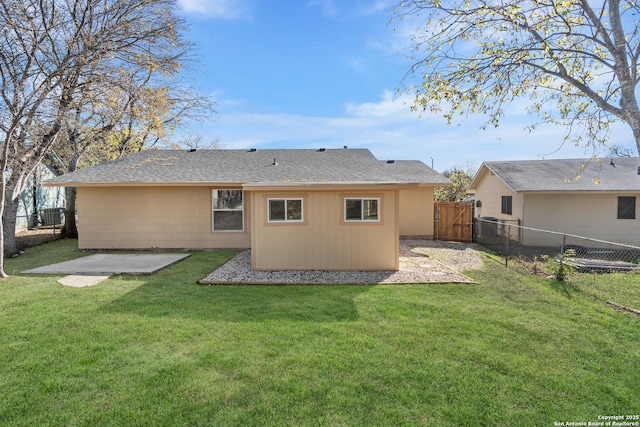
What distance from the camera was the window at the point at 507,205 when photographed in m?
13.6

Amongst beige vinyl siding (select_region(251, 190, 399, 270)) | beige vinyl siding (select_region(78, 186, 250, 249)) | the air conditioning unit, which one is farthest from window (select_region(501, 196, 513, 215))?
the air conditioning unit

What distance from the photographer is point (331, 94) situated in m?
14.4

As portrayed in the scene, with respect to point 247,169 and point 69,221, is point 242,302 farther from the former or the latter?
point 69,221

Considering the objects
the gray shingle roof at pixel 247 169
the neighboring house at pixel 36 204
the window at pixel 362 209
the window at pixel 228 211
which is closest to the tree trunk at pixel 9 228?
the gray shingle roof at pixel 247 169

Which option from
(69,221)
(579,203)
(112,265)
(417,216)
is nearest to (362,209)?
(112,265)

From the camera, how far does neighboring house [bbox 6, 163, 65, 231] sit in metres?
16.8

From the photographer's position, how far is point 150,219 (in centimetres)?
1094

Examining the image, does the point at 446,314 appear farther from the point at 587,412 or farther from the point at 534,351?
the point at 587,412

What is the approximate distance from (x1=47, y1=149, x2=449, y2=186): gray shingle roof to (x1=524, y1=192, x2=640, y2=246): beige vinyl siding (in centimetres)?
396

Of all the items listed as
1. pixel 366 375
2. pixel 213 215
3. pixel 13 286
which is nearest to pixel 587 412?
pixel 366 375

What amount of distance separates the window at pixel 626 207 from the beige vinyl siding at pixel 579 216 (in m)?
0.13

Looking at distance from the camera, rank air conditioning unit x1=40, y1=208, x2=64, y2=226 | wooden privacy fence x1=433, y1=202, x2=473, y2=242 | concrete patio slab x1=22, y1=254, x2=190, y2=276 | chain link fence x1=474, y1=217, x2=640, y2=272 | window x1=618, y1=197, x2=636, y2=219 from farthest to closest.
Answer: air conditioning unit x1=40, y1=208, x2=64, y2=226, wooden privacy fence x1=433, y1=202, x2=473, y2=242, window x1=618, y1=197, x2=636, y2=219, chain link fence x1=474, y1=217, x2=640, y2=272, concrete patio slab x1=22, y1=254, x2=190, y2=276

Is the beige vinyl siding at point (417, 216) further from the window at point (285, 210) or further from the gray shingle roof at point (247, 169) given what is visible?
the window at point (285, 210)

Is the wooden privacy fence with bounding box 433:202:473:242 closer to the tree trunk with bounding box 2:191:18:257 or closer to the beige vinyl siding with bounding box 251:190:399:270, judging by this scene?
the beige vinyl siding with bounding box 251:190:399:270
